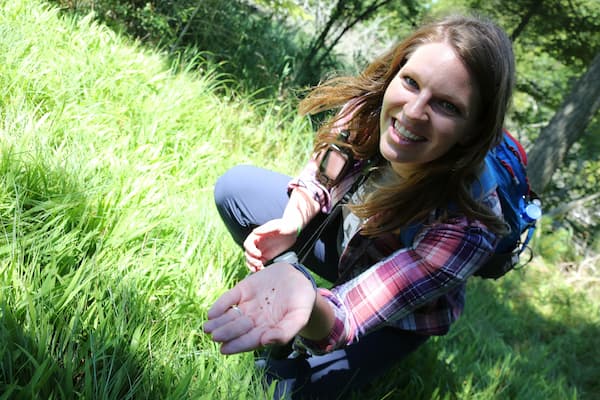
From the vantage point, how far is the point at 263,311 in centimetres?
101

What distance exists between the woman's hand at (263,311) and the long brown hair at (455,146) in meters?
0.49

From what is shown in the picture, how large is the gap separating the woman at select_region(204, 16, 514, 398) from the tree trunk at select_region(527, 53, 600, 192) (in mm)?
3836

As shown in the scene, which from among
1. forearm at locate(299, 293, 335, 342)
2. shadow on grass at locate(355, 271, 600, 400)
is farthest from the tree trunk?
forearm at locate(299, 293, 335, 342)

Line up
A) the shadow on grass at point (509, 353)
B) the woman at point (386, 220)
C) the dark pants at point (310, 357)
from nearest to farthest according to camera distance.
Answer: the woman at point (386, 220) < the dark pants at point (310, 357) < the shadow on grass at point (509, 353)

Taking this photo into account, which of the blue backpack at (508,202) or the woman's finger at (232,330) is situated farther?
the blue backpack at (508,202)

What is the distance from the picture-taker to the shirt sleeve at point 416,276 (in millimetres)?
1278

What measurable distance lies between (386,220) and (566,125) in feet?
13.5

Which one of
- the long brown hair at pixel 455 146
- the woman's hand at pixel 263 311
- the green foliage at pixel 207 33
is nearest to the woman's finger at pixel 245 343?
the woman's hand at pixel 263 311

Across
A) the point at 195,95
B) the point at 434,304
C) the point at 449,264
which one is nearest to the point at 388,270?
the point at 449,264

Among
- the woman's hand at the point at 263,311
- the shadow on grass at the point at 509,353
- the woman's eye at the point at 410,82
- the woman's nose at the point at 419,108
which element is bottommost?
the shadow on grass at the point at 509,353

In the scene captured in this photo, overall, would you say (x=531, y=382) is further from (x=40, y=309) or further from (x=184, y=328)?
(x=40, y=309)

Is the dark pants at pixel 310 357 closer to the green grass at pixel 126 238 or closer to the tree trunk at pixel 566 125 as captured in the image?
the green grass at pixel 126 238

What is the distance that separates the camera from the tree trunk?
15.3 feet

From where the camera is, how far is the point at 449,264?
1282 millimetres
